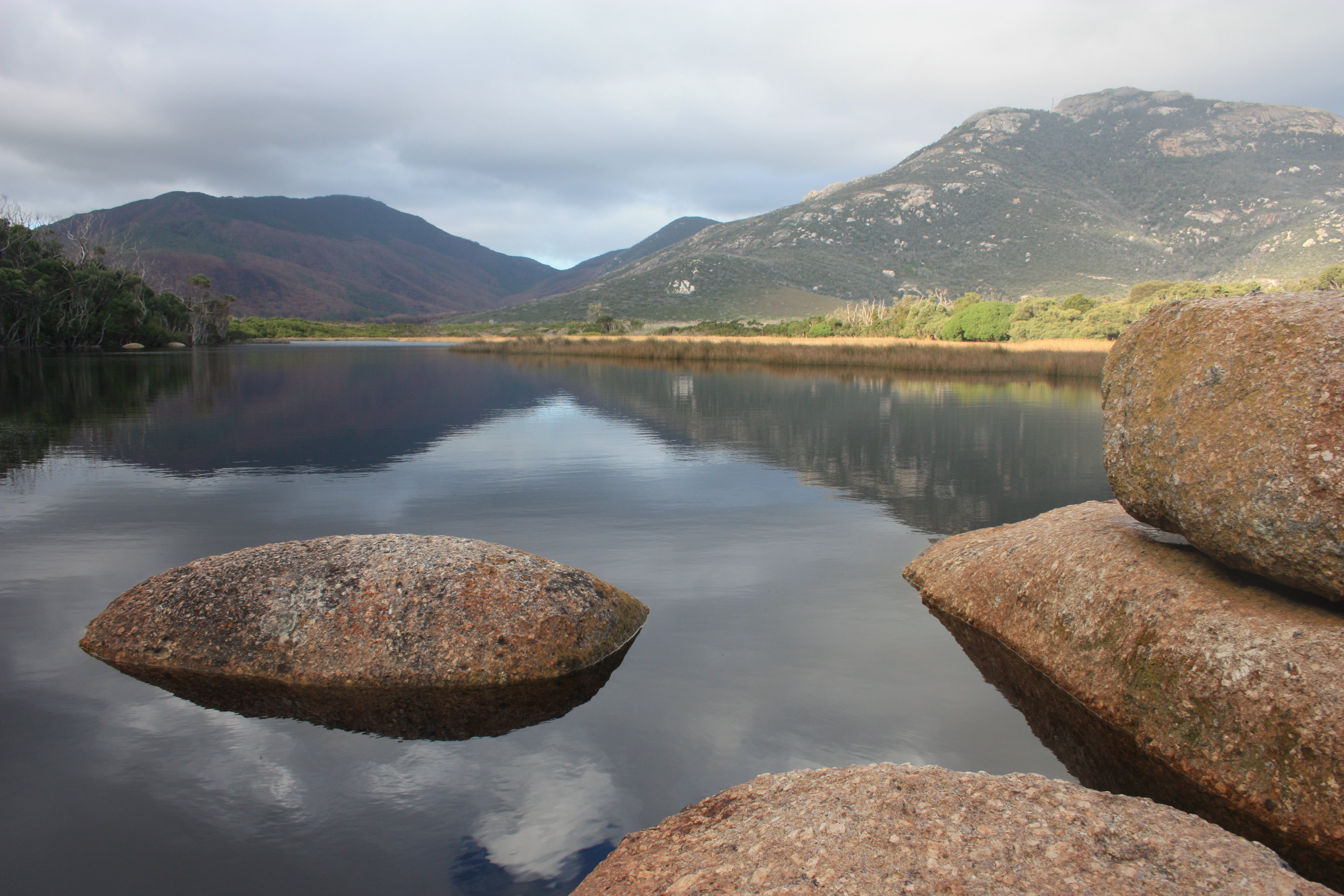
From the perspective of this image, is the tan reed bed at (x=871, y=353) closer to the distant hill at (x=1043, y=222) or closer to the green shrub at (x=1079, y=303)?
the green shrub at (x=1079, y=303)

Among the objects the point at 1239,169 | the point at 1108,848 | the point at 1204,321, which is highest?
the point at 1239,169

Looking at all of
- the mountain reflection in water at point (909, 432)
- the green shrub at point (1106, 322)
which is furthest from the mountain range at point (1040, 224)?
the mountain reflection in water at point (909, 432)

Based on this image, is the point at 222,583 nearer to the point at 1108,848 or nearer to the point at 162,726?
the point at 162,726

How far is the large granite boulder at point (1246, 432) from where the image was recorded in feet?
16.0

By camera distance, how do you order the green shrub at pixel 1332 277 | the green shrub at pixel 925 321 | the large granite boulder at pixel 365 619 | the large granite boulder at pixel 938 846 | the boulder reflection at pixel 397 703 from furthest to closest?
the green shrub at pixel 1332 277, the green shrub at pixel 925 321, the large granite boulder at pixel 365 619, the boulder reflection at pixel 397 703, the large granite boulder at pixel 938 846

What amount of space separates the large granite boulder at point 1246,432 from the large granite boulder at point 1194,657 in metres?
0.34

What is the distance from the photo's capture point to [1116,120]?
193250 millimetres

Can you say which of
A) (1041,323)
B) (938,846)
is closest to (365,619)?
(938,846)

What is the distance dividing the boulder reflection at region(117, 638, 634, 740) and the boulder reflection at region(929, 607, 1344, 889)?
11.0 feet

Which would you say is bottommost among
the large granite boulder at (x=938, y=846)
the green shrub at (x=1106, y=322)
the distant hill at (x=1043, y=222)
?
the large granite boulder at (x=938, y=846)

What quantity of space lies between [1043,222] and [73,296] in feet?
473

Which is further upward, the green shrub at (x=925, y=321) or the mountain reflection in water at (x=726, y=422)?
the green shrub at (x=925, y=321)

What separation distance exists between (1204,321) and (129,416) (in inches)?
1099

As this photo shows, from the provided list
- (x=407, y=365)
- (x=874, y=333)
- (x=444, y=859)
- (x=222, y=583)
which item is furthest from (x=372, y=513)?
(x=874, y=333)
